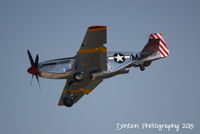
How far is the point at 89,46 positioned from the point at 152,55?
6130 mm

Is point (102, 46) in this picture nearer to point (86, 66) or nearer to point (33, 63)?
point (86, 66)

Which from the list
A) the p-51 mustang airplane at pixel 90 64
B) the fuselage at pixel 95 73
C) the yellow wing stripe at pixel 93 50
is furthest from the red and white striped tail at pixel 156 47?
the yellow wing stripe at pixel 93 50

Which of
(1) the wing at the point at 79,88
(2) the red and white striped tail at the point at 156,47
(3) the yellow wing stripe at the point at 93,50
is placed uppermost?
(2) the red and white striped tail at the point at 156,47

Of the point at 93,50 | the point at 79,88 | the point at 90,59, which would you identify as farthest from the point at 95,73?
the point at 79,88

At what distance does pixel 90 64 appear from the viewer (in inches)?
1096

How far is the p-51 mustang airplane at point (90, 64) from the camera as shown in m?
26.9

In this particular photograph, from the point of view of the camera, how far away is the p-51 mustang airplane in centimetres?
2688

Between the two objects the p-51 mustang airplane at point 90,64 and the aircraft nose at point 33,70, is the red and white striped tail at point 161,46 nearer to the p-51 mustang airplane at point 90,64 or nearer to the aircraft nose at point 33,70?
the p-51 mustang airplane at point 90,64

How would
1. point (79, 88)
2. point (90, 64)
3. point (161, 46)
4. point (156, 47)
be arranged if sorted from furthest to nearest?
point (161, 46), point (156, 47), point (79, 88), point (90, 64)

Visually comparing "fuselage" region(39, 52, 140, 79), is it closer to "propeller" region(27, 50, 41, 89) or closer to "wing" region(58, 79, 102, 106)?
"propeller" region(27, 50, 41, 89)

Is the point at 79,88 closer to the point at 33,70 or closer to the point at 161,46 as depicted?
the point at 33,70

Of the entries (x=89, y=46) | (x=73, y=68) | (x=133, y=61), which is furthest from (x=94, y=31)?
(x=133, y=61)

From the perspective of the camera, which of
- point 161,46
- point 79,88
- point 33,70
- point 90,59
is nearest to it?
point 33,70

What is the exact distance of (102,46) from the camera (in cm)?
2711
